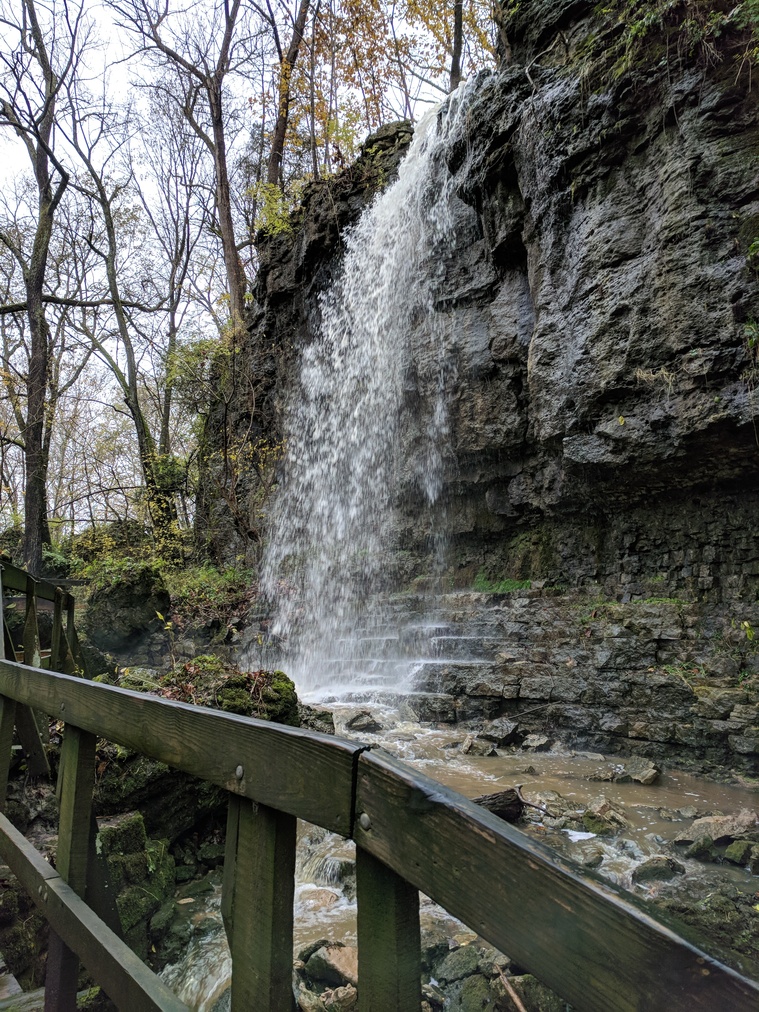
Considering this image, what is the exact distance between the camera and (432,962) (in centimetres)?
276

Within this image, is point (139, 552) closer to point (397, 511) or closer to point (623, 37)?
point (397, 511)

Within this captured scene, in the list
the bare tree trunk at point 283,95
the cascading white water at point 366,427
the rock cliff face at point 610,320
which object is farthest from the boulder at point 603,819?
the bare tree trunk at point 283,95

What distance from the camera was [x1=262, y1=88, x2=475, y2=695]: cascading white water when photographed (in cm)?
1169

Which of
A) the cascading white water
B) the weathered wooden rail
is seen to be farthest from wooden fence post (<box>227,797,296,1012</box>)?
the cascading white water

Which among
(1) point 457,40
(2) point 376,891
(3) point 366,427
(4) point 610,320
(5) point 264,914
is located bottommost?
(5) point 264,914

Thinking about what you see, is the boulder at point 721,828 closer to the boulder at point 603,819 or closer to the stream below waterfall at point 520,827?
the stream below waterfall at point 520,827

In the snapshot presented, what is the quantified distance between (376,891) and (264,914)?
1.10ft

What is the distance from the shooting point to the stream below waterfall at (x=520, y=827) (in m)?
3.00

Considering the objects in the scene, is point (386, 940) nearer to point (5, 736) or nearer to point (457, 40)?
point (5, 736)

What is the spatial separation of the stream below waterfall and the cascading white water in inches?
176

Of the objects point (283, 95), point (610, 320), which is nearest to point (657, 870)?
point (610, 320)

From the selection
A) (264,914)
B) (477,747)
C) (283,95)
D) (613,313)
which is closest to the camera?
(264,914)

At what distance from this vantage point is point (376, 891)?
98cm

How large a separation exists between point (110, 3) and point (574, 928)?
71.4 feet
